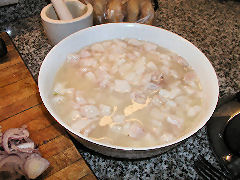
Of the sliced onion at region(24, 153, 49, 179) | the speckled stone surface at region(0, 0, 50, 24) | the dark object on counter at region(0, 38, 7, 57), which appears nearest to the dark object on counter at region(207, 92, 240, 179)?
the sliced onion at region(24, 153, 49, 179)

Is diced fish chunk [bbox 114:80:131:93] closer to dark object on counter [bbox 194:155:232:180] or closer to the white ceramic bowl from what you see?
the white ceramic bowl

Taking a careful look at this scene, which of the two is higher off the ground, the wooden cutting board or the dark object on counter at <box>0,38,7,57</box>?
the dark object on counter at <box>0,38,7,57</box>

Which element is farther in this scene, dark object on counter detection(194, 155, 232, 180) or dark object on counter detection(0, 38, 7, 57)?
dark object on counter detection(0, 38, 7, 57)

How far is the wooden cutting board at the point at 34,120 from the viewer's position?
37.0 inches

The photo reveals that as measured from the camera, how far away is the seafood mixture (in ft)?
3.08

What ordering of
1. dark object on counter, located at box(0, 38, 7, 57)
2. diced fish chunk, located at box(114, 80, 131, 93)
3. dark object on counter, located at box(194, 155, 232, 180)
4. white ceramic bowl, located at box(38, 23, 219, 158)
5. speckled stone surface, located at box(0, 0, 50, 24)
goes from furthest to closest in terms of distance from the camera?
1. speckled stone surface, located at box(0, 0, 50, 24)
2. dark object on counter, located at box(0, 38, 7, 57)
3. diced fish chunk, located at box(114, 80, 131, 93)
4. dark object on counter, located at box(194, 155, 232, 180)
5. white ceramic bowl, located at box(38, 23, 219, 158)

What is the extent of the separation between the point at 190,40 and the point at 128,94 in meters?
0.90

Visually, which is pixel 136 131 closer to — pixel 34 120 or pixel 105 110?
pixel 105 110

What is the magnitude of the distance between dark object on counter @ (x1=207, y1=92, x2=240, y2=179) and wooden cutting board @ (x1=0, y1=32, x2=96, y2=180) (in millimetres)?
547

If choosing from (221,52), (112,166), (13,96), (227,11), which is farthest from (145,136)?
(227,11)

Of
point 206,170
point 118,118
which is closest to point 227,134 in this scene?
point 206,170

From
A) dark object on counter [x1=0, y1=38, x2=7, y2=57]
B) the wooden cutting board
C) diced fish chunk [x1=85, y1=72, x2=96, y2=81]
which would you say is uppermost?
dark object on counter [x1=0, y1=38, x2=7, y2=57]

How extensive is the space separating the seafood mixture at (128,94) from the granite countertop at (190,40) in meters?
0.17

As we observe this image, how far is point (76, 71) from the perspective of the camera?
45.8 inches
